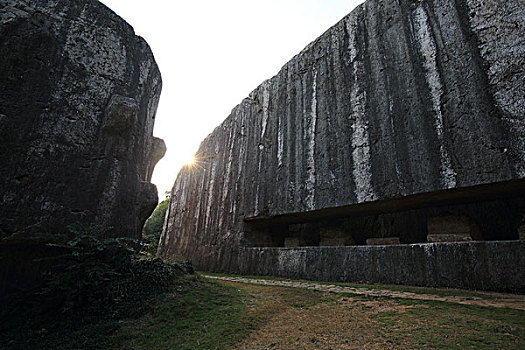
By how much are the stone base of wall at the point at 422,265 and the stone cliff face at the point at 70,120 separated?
3.54 meters

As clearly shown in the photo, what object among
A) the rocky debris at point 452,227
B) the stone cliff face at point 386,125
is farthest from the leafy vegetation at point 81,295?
the rocky debris at point 452,227

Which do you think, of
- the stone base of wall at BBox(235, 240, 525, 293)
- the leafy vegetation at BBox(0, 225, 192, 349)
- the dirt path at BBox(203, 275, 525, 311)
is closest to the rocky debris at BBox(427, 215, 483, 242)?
the stone base of wall at BBox(235, 240, 525, 293)

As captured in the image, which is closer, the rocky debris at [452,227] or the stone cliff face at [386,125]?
the stone cliff face at [386,125]

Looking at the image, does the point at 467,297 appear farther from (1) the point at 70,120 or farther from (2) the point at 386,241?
(1) the point at 70,120

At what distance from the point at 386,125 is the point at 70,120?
539 centimetres

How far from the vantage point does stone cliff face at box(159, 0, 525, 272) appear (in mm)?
4191

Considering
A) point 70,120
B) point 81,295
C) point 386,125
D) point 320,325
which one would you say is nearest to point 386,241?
point 386,125

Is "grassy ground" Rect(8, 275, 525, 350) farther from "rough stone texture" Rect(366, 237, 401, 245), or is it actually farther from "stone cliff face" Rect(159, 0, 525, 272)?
"rough stone texture" Rect(366, 237, 401, 245)

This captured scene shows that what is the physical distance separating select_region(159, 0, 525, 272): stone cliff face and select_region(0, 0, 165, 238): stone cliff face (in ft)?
12.8

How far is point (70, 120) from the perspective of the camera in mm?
3762

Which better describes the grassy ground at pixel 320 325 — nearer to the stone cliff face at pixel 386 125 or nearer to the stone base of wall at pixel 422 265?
the stone base of wall at pixel 422 265

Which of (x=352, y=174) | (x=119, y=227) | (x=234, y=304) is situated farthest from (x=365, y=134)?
(x=119, y=227)

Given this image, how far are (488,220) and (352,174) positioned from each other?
266 centimetres

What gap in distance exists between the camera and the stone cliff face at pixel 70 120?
3.27m
